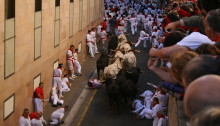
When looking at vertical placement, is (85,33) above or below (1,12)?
below

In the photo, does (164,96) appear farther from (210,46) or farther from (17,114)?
(210,46)

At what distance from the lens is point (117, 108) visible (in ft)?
58.2

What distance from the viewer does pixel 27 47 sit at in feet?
52.2

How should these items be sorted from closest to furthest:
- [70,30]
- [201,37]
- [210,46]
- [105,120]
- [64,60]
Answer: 1. [210,46]
2. [201,37]
3. [105,120]
4. [64,60]
5. [70,30]

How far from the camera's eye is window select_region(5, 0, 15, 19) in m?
→ 13.9

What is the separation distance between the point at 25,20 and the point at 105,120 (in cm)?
475

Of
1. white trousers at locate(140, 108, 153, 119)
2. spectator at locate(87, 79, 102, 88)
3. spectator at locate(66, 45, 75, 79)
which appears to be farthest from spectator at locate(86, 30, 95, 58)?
white trousers at locate(140, 108, 153, 119)

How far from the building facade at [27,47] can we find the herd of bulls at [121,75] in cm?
241

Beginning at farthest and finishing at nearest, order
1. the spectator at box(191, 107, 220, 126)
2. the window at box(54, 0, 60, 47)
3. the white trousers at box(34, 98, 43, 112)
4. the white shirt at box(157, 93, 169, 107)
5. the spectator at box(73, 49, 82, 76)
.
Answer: the spectator at box(73, 49, 82, 76) → the window at box(54, 0, 60, 47) → the white trousers at box(34, 98, 43, 112) → the white shirt at box(157, 93, 169, 107) → the spectator at box(191, 107, 220, 126)

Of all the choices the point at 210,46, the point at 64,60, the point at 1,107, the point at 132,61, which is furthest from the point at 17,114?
the point at 210,46

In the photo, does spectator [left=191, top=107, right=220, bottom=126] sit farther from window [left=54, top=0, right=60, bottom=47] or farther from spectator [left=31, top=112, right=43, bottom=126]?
window [left=54, top=0, right=60, bottom=47]

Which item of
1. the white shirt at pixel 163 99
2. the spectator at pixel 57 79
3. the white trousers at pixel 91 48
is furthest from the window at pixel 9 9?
the white trousers at pixel 91 48

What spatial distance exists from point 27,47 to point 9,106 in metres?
2.60

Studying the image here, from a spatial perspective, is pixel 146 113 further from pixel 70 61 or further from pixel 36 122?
pixel 70 61
